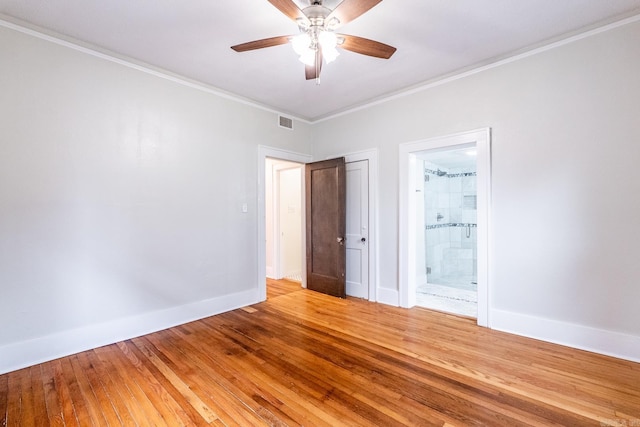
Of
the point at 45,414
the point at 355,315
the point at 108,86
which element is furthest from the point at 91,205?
the point at 355,315

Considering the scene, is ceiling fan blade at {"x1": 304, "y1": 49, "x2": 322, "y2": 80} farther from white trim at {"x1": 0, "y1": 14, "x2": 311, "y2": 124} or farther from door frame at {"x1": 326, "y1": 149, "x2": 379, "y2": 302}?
door frame at {"x1": 326, "y1": 149, "x2": 379, "y2": 302}

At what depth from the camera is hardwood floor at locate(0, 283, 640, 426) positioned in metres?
1.82

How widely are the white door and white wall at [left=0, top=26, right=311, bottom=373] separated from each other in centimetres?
162

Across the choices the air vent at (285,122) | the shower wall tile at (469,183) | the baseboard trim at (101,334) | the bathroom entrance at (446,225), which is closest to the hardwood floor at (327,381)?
the baseboard trim at (101,334)

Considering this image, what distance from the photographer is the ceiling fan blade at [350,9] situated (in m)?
1.76

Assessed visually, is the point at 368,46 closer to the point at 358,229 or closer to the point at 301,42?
the point at 301,42

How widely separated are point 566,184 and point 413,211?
1.62m

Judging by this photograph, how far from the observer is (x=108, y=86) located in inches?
114

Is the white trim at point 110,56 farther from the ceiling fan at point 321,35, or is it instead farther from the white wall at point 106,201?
the ceiling fan at point 321,35

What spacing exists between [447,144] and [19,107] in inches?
168

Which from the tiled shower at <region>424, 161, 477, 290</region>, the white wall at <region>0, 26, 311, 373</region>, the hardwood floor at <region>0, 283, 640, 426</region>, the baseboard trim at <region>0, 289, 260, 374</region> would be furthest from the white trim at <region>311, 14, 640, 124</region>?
the baseboard trim at <region>0, 289, 260, 374</region>

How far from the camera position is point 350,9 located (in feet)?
6.07

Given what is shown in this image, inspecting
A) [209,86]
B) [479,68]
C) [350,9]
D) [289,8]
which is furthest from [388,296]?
[209,86]

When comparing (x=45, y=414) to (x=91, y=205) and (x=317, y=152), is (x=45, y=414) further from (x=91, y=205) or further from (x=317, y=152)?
(x=317, y=152)
